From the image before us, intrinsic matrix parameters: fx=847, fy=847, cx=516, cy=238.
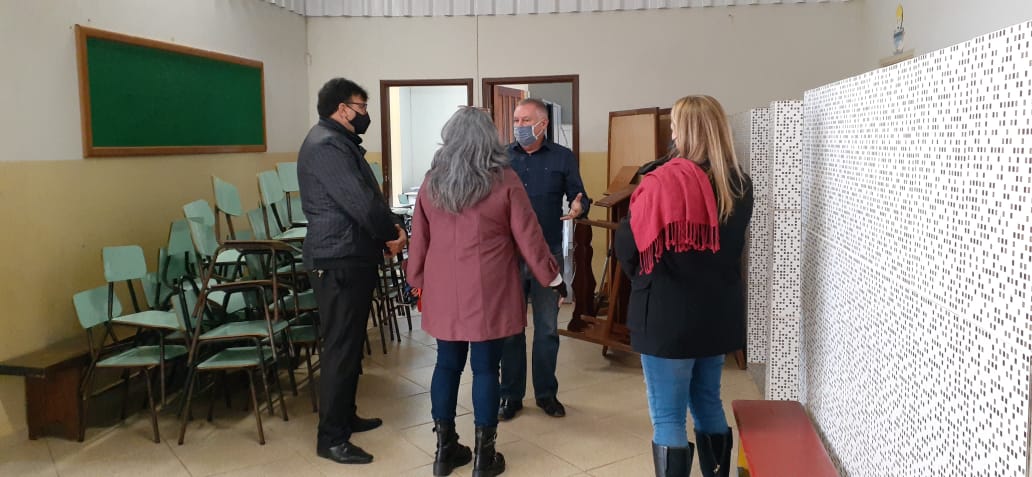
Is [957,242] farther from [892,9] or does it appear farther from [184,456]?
[892,9]

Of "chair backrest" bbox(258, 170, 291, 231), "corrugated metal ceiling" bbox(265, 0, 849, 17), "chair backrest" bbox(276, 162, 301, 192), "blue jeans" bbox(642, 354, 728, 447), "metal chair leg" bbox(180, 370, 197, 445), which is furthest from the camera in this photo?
"corrugated metal ceiling" bbox(265, 0, 849, 17)

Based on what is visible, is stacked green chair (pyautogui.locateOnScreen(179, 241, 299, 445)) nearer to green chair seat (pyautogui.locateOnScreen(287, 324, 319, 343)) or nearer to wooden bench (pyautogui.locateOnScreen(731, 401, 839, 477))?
green chair seat (pyautogui.locateOnScreen(287, 324, 319, 343))

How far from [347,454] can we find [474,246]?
48.5 inches

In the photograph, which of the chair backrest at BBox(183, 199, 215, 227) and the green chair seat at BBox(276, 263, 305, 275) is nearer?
the chair backrest at BBox(183, 199, 215, 227)

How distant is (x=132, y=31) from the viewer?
17.5ft

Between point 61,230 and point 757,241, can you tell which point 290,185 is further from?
point 757,241

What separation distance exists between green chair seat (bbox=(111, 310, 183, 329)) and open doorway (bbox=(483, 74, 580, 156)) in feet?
10.7

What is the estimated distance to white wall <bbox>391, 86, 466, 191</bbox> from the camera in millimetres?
12742

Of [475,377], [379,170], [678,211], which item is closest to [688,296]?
[678,211]

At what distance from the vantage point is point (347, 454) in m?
3.84

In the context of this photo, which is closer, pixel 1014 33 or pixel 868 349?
pixel 1014 33

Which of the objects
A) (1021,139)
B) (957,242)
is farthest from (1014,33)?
(957,242)

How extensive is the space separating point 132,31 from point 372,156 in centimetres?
315

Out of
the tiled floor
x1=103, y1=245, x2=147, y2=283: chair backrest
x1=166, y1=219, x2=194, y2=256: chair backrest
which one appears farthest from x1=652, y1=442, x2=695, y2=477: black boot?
x1=166, y1=219, x2=194, y2=256: chair backrest
